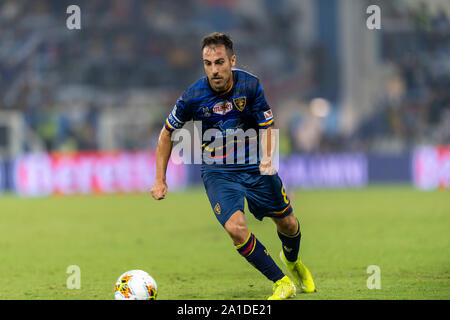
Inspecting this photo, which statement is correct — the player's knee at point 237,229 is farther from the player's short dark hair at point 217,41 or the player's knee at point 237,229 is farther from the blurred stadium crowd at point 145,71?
the blurred stadium crowd at point 145,71

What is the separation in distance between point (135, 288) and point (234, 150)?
1.43m

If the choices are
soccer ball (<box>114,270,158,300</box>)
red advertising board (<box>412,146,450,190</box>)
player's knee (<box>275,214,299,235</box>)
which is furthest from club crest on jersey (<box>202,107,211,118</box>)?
red advertising board (<box>412,146,450,190</box>)

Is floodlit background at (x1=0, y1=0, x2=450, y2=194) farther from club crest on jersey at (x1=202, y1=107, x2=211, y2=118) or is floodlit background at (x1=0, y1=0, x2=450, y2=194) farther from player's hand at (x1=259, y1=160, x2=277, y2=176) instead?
player's hand at (x1=259, y1=160, x2=277, y2=176)

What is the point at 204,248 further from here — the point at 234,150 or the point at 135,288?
the point at 135,288

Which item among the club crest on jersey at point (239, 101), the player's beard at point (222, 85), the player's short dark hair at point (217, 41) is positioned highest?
the player's short dark hair at point (217, 41)

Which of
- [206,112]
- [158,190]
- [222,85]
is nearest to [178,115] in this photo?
[206,112]

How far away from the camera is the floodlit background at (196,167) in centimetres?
827

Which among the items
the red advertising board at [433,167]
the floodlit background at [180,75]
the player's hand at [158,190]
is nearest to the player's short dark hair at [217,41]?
the player's hand at [158,190]

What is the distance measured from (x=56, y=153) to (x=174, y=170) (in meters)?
3.32

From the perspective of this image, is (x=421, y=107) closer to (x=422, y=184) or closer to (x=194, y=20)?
(x=422, y=184)

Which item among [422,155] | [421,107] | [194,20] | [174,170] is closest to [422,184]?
[422,155]

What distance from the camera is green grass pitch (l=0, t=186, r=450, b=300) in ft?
21.8

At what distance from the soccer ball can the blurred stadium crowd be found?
1666 centimetres

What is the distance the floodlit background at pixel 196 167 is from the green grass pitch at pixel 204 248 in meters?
0.03
